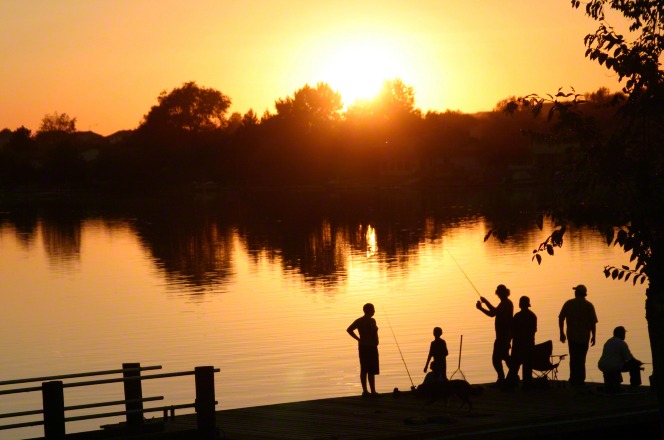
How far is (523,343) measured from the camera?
730 inches

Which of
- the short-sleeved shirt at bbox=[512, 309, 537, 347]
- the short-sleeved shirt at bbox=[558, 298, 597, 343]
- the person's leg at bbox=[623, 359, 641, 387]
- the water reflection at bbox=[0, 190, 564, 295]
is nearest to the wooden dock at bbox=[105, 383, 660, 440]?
the person's leg at bbox=[623, 359, 641, 387]

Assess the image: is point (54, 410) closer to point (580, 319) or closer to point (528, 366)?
point (528, 366)

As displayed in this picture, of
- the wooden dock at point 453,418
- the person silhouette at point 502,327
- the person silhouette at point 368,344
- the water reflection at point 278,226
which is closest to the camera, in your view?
the wooden dock at point 453,418

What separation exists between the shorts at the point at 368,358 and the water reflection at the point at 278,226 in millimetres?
4841

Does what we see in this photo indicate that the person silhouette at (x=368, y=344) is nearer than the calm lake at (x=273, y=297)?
Yes

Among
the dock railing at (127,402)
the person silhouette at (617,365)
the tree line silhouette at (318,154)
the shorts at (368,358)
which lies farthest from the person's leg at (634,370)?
the tree line silhouette at (318,154)

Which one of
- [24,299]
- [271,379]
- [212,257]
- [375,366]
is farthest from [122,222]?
[375,366]

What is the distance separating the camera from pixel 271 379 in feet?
82.8

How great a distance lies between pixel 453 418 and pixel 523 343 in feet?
9.24

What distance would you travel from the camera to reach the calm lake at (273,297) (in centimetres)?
2578

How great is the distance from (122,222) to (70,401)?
2755 inches

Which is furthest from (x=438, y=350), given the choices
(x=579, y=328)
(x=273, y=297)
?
(x=273, y=297)

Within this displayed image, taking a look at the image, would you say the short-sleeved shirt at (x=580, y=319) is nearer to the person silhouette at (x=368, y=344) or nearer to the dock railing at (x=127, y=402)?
the person silhouette at (x=368, y=344)

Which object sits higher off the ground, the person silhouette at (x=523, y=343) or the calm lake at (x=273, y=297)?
the person silhouette at (x=523, y=343)
